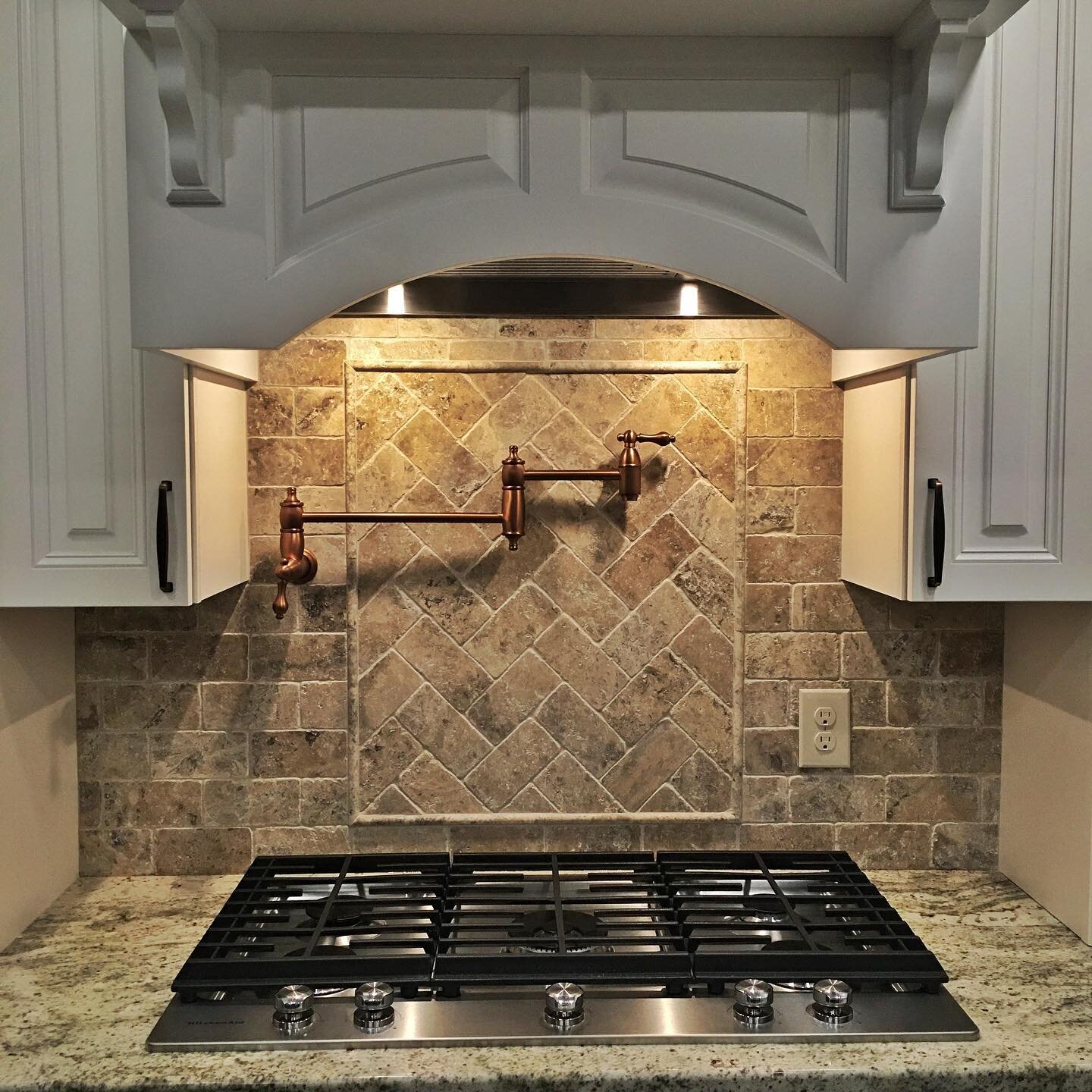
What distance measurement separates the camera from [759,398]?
1970mm

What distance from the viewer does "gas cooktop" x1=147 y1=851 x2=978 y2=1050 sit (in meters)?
1.38

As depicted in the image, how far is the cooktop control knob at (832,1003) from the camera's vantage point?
1.39 m

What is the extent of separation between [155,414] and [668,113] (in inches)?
34.0

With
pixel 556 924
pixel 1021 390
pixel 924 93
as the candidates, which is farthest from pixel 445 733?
pixel 924 93

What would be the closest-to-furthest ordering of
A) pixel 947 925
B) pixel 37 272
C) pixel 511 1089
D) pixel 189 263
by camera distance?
pixel 511 1089, pixel 189 263, pixel 37 272, pixel 947 925

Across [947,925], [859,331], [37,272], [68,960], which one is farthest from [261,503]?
[947,925]

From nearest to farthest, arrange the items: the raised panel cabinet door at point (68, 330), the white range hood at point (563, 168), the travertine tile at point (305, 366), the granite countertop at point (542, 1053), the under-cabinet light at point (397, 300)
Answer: the granite countertop at point (542, 1053)
the white range hood at point (563, 168)
the raised panel cabinet door at point (68, 330)
the under-cabinet light at point (397, 300)
the travertine tile at point (305, 366)

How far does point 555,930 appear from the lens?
167 centimetres

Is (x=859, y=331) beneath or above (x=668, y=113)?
beneath

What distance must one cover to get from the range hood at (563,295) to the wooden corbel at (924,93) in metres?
0.38

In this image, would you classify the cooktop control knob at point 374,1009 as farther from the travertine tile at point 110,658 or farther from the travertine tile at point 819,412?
the travertine tile at point 819,412

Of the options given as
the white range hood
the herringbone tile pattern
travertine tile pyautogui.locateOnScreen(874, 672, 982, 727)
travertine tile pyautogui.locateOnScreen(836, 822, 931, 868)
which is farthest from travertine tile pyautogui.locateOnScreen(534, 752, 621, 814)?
the white range hood

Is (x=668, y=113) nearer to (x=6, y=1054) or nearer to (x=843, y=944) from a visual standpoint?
(x=843, y=944)

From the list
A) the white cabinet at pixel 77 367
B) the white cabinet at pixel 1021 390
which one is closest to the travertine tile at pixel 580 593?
the white cabinet at pixel 1021 390
